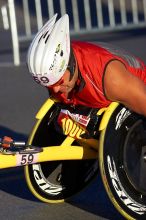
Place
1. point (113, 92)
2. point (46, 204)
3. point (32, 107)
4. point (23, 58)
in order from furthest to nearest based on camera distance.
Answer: point (23, 58) → point (32, 107) → point (46, 204) → point (113, 92)

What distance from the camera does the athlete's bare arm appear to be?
221 inches

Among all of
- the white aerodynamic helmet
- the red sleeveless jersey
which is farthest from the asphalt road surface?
the white aerodynamic helmet

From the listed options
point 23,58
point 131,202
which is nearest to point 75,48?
point 131,202

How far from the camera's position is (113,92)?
5633mm

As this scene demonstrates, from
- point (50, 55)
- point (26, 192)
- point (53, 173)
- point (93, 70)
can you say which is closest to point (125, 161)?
point (93, 70)

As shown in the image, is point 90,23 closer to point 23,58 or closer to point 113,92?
point 23,58

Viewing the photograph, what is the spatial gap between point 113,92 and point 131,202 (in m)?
0.69

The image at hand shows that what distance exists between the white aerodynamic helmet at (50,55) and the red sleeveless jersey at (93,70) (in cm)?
20

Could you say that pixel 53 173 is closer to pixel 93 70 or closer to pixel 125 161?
pixel 125 161

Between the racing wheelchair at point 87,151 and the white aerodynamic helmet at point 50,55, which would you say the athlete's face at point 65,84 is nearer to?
the white aerodynamic helmet at point 50,55

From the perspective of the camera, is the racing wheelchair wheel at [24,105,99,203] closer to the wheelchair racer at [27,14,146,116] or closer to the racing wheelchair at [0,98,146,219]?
the racing wheelchair at [0,98,146,219]

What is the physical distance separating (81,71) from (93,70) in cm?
7

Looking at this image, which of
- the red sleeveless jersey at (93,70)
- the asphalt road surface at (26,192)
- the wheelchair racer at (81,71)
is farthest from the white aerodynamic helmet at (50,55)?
the asphalt road surface at (26,192)

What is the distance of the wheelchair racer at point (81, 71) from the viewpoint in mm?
5504
